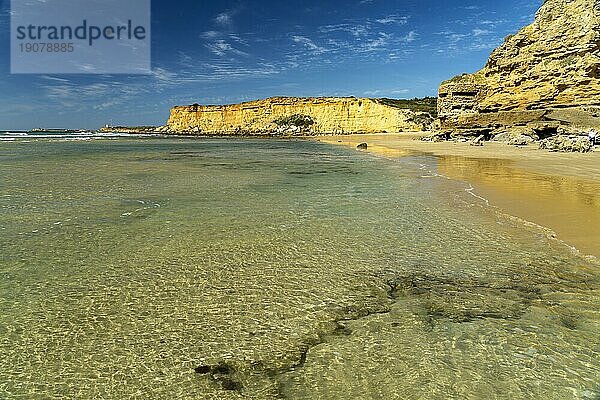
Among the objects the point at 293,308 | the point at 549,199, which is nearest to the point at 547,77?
the point at 549,199

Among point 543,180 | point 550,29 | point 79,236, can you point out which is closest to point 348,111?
point 550,29

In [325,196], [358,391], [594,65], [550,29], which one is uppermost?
[550,29]

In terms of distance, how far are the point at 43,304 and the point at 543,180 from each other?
11.3m

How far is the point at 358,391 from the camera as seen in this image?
2.41 meters

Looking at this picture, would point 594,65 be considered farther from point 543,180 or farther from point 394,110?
point 394,110

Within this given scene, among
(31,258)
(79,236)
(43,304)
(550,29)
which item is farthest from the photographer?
(550,29)

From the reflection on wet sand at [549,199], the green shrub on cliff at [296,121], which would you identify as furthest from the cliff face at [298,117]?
the reflection on wet sand at [549,199]

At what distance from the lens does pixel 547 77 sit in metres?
22.4

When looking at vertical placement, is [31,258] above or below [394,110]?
below

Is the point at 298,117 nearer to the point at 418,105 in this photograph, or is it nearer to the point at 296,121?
the point at 296,121

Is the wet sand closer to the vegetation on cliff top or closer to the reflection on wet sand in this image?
the reflection on wet sand

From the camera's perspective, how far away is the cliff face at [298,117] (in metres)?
64.8

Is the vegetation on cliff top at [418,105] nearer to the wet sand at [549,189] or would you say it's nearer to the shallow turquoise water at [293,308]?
the wet sand at [549,189]

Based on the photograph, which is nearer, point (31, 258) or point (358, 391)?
point (358, 391)
